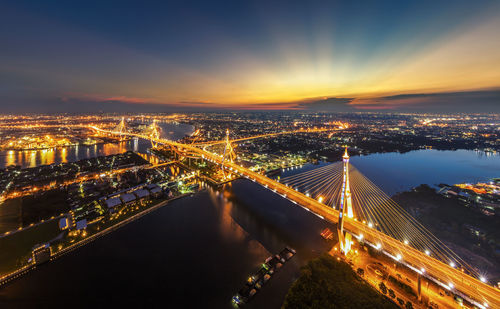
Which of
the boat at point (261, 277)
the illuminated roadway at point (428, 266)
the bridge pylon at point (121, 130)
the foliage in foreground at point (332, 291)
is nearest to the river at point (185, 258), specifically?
the boat at point (261, 277)

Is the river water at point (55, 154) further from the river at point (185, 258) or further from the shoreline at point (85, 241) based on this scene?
the river at point (185, 258)

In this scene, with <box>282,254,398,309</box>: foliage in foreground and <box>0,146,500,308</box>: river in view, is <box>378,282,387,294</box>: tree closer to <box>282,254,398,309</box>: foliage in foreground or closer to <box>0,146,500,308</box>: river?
<box>282,254,398,309</box>: foliage in foreground

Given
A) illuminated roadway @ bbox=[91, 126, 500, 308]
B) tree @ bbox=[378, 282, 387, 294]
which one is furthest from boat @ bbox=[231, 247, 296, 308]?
tree @ bbox=[378, 282, 387, 294]

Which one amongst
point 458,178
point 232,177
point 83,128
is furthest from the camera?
point 83,128

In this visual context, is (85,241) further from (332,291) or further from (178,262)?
(332,291)

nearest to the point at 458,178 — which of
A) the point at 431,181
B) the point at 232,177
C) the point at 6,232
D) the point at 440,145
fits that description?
the point at 431,181

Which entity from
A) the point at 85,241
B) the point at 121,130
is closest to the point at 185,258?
the point at 85,241

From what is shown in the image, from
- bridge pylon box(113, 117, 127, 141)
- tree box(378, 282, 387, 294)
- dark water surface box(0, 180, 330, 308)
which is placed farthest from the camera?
bridge pylon box(113, 117, 127, 141)

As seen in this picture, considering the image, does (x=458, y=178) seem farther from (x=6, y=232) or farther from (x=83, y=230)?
(x=6, y=232)
